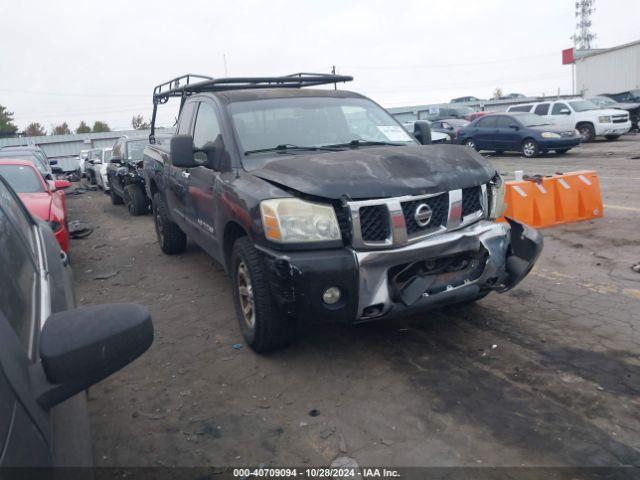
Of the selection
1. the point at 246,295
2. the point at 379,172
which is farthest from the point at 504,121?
the point at 246,295

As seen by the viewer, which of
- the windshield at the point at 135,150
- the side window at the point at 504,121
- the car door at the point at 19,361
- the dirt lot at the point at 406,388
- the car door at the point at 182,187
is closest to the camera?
the car door at the point at 19,361

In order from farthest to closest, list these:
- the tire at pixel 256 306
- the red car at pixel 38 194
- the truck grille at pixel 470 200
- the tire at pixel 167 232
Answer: the tire at pixel 167 232
the red car at pixel 38 194
the truck grille at pixel 470 200
the tire at pixel 256 306

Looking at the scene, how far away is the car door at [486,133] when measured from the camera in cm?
1884

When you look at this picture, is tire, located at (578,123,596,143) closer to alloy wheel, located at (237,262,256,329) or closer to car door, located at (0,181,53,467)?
alloy wheel, located at (237,262,256,329)

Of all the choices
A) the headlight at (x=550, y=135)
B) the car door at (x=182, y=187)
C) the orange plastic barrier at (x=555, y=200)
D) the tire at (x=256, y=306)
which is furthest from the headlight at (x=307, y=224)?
the headlight at (x=550, y=135)

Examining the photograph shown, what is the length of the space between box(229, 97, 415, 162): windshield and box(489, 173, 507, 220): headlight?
1.12 metres

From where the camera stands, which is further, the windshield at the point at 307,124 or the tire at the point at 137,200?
the tire at the point at 137,200

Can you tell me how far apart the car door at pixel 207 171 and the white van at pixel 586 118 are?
Result: 17627mm

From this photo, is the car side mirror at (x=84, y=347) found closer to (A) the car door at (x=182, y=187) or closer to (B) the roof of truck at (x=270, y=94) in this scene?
(B) the roof of truck at (x=270, y=94)

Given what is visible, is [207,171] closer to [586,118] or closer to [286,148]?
[286,148]

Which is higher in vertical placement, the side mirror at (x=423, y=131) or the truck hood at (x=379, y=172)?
the side mirror at (x=423, y=131)

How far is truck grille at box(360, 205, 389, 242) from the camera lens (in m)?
3.51

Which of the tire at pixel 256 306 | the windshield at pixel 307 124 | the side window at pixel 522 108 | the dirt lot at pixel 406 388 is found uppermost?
the side window at pixel 522 108

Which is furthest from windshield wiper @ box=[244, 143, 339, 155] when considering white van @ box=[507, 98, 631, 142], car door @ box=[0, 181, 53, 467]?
white van @ box=[507, 98, 631, 142]
